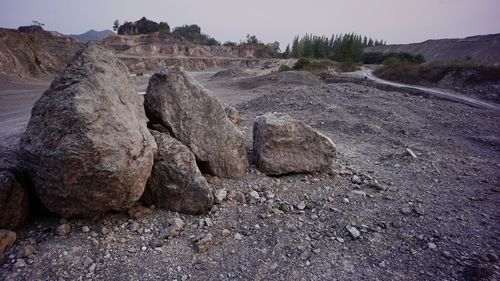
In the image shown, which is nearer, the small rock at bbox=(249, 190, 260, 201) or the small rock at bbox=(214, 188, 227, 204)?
the small rock at bbox=(214, 188, 227, 204)

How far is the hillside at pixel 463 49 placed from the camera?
40.6m

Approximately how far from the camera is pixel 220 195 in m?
4.39

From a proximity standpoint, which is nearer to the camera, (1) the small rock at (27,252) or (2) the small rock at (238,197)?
(1) the small rock at (27,252)

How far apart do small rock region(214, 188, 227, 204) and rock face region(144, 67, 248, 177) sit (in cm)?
50

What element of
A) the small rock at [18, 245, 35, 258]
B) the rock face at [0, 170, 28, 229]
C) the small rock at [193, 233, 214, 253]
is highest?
the rock face at [0, 170, 28, 229]

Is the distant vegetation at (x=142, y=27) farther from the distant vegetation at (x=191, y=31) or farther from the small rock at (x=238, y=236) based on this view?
the small rock at (x=238, y=236)

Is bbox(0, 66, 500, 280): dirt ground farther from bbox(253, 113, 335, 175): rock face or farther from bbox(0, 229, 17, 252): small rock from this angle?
bbox(253, 113, 335, 175): rock face

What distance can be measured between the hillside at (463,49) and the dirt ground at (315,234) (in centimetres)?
Result: 3605

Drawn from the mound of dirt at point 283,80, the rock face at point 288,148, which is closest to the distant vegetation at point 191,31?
the mound of dirt at point 283,80

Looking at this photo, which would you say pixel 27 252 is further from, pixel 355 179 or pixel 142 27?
pixel 142 27

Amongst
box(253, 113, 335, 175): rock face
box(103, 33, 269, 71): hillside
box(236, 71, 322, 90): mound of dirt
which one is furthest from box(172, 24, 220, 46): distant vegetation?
box(253, 113, 335, 175): rock face

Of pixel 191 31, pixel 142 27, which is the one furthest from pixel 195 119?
pixel 191 31

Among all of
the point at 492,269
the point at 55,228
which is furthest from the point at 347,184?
the point at 55,228

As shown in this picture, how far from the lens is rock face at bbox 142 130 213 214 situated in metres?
3.97
